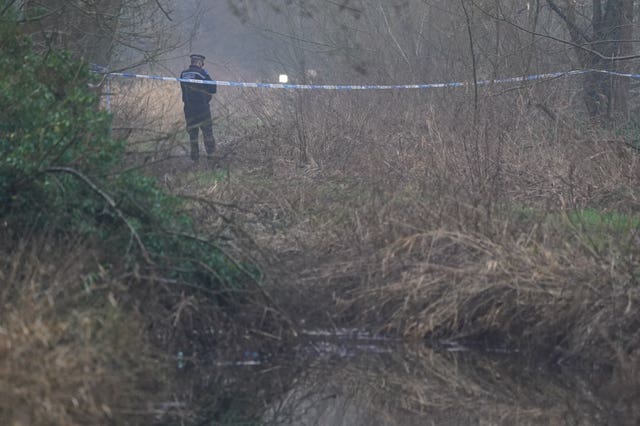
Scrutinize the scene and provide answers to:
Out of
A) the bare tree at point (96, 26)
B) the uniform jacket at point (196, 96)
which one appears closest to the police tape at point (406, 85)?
the uniform jacket at point (196, 96)

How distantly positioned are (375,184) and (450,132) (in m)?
4.37

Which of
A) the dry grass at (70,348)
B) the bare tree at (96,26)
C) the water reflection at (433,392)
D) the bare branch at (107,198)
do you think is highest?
the bare tree at (96,26)

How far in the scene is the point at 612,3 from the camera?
59.2ft

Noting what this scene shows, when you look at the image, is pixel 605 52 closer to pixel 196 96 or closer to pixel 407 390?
pixel 196 96

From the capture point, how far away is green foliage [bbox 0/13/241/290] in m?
8.02

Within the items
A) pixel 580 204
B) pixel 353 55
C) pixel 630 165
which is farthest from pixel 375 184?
pixel 353 55

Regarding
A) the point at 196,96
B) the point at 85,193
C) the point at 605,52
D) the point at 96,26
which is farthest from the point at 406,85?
the point at 85,193

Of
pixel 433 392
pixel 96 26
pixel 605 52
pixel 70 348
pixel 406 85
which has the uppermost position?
pixel 96 26

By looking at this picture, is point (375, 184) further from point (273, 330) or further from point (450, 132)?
point (450, 132)

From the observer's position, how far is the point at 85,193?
8234 mm

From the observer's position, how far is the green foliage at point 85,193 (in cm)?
802

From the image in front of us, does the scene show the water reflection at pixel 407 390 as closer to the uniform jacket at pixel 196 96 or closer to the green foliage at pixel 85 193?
the green foliage at pixel 85 193

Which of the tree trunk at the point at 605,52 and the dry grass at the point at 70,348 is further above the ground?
the tree trunk at the point at 605,52

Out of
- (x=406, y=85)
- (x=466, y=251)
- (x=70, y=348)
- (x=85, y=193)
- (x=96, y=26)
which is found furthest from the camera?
(x=406, y=85)
